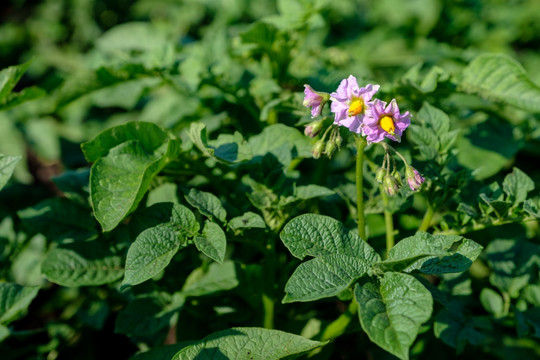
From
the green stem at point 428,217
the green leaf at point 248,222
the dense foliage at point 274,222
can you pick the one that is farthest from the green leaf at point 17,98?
the green stem at point 428,217

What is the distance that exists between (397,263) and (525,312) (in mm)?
738

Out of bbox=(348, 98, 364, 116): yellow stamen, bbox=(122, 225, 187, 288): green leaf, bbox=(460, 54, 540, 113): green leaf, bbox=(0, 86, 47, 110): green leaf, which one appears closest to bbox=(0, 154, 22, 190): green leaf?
bbox=(0, 86, 47, 110): green leaf

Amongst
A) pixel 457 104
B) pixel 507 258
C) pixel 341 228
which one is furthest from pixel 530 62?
pixel 341 228

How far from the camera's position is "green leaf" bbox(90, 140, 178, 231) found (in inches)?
48.2

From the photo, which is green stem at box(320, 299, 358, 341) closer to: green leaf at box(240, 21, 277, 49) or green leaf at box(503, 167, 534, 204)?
green leaf at box(503, 167, 534, 204)

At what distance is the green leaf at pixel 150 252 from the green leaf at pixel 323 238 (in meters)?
0.27

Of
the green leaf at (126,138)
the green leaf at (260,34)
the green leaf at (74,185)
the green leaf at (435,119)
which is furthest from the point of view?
the green leaf at (260,34)

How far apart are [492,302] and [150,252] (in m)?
1.09

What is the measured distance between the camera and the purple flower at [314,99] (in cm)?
122

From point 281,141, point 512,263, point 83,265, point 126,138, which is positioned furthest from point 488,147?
point 83,265

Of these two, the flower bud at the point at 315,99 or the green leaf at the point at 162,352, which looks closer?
the flower bud at the point at 315,99

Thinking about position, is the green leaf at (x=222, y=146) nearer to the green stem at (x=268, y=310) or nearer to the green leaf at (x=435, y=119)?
the green stem at (x=268, y=310)

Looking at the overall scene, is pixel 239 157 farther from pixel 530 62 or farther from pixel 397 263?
pixel 530 62

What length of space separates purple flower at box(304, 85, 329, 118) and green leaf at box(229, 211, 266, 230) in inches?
11.8
